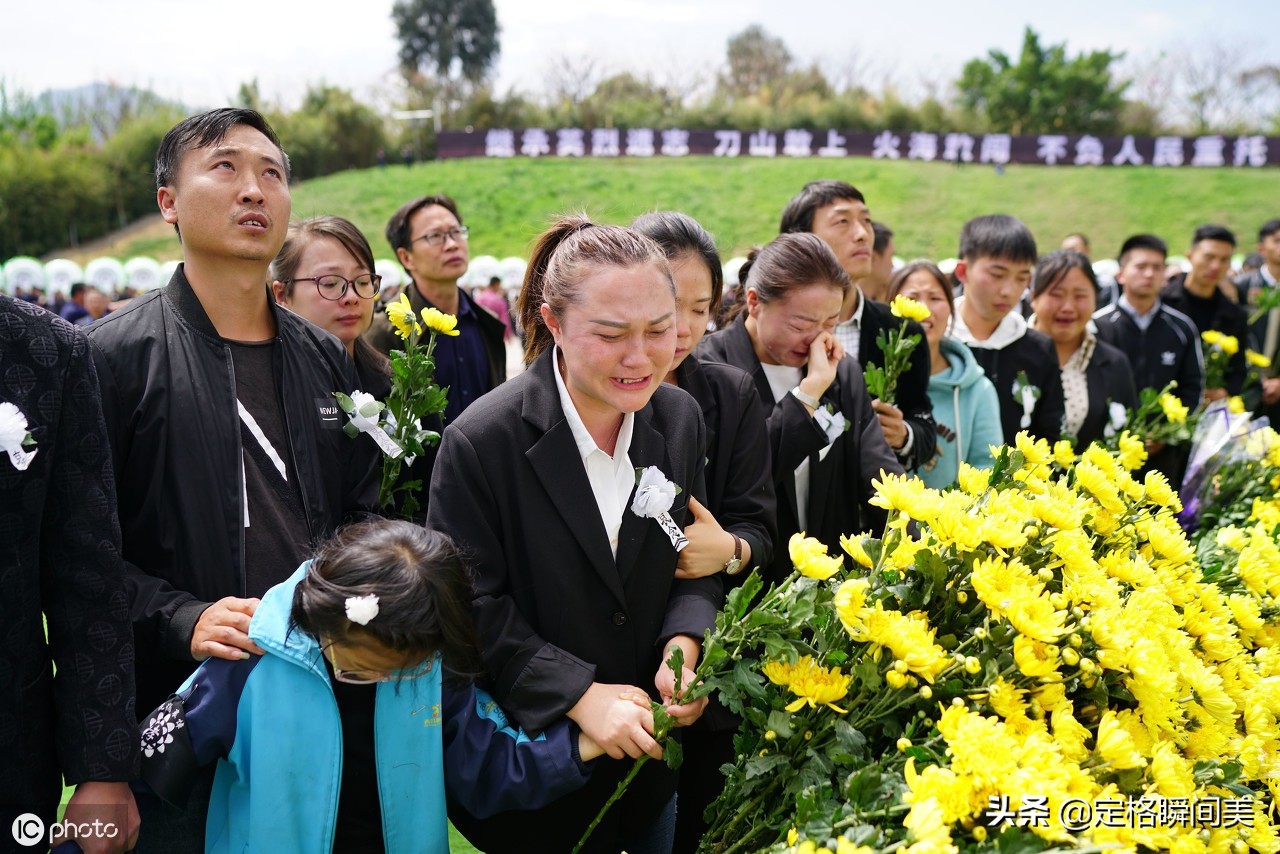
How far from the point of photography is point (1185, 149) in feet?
103

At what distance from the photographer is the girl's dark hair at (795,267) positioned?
2.51m

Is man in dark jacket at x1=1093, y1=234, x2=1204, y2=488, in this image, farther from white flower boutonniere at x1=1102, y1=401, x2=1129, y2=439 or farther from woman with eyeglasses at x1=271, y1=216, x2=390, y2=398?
woman with eyeglasses at x1=271, y1=216, x2=390, y2=398

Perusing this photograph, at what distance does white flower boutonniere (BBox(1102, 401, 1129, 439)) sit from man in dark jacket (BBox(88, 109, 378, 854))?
3054 mm

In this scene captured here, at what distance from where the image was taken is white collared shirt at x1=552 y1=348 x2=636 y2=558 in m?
1.83

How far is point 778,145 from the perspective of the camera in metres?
33.6

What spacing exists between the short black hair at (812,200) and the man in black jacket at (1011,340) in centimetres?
63

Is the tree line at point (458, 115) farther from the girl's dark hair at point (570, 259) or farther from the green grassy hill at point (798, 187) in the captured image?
the girl's dark hair at point (570, 259)

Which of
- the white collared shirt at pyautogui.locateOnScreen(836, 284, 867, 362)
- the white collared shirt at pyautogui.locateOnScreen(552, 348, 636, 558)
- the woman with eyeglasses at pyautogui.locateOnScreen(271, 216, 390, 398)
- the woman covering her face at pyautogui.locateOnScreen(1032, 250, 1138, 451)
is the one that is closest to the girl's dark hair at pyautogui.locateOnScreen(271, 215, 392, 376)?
the woman with eyeglasses at pyautogui.locateOnScreen(271, 216, 390, 398)

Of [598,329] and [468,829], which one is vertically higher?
[598,329]

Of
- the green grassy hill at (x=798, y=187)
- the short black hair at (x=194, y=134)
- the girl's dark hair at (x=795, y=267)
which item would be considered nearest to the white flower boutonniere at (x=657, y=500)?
the girl's dark hair at (x=795, y=267)

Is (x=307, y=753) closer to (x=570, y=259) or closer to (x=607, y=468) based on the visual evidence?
(x=607, y=468)

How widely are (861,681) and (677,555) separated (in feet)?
1.89

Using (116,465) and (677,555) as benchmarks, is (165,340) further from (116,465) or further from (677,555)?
(677,555)

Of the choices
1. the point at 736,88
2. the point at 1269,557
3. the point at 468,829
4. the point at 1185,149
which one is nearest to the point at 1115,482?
the point at 1269,557
